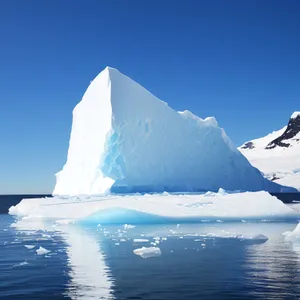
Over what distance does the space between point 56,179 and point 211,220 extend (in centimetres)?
2131

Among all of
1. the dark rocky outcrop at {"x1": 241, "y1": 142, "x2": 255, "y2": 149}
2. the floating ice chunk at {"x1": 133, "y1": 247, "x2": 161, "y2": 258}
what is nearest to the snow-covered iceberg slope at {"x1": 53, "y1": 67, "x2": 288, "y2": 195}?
the floating ice chunk at {"x1": 133, "y1": 247, "x2": 161, "y2": 258}

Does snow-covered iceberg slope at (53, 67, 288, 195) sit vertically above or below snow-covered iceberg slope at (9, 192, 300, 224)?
above

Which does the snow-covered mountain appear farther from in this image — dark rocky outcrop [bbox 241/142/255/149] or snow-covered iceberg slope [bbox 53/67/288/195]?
snow-covered iceberg slope [bbox 53/67/288/195]

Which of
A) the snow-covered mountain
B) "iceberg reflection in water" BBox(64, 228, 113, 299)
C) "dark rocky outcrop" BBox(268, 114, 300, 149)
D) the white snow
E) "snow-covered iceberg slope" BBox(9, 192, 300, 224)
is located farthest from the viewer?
the white snow

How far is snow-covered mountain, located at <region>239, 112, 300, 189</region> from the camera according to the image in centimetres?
6544

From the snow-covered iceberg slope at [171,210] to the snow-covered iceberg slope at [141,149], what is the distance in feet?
31.8

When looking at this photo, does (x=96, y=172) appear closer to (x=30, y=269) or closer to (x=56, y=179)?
(x=56, y=179)

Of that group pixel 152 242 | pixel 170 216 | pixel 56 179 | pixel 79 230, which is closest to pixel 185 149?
pixel 56 179

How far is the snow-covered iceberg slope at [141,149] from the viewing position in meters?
31.1

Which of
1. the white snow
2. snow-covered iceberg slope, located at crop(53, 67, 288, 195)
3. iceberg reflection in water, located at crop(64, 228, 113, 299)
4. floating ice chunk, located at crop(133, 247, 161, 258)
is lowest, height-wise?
iceberg reflection in water, located at crop(64, 228, 113, 299)

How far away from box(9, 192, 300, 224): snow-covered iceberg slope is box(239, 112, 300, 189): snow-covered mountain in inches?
1508

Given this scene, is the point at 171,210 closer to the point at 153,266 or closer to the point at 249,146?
the point at 153,266

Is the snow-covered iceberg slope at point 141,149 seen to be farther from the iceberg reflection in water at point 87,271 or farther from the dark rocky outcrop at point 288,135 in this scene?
the dark rocky outcrop at point 288,135

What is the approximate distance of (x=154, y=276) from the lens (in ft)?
27.0
